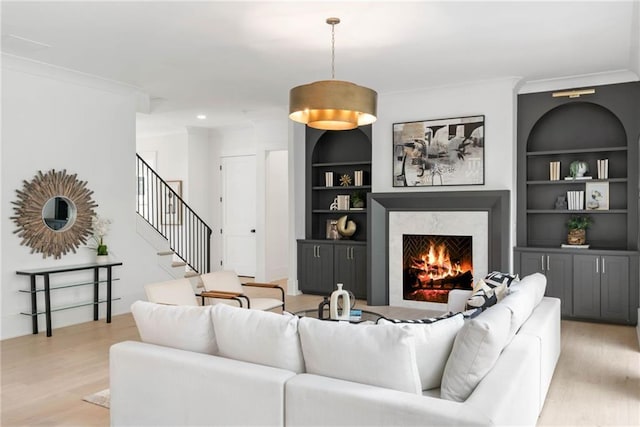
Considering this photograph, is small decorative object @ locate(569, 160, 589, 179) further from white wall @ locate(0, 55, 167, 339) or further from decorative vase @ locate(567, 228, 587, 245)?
white wall @ locate(0, 55, 167, 339)

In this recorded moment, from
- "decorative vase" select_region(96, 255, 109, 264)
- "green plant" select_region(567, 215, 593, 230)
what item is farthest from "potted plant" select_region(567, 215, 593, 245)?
"decorative vase" select_region(96, 255, 109, 264)

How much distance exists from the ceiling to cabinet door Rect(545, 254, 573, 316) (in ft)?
6.95

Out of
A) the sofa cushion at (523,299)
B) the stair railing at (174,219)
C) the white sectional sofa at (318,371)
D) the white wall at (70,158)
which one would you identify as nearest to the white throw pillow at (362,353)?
the white sectional sofa at (318,371)

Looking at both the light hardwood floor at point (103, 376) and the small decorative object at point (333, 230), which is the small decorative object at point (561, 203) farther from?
the small decorative object at point (333, 230)

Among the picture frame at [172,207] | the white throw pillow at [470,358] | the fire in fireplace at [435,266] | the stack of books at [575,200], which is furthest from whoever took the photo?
the picture frame at [172,207]

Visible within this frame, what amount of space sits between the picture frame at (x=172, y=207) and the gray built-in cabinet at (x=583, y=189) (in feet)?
20.5

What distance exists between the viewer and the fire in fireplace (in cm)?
647

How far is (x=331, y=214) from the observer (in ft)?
26.2

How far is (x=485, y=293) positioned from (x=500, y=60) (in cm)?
280

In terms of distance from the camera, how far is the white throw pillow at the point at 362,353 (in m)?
2.12

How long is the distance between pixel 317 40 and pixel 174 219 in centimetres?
618

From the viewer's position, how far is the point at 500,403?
6.44 feet

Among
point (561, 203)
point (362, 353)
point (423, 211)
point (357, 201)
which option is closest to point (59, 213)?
point (357, 201)

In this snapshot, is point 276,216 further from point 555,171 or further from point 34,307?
point 555,171
